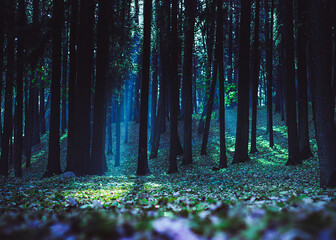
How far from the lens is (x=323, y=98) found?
6879 millimetres

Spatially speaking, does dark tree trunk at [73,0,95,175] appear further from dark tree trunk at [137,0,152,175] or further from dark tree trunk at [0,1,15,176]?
dark tree trunk at [0,1,15,176]

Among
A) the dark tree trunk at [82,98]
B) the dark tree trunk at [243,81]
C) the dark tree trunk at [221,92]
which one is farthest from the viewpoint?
the dark tree trunk at [243,81]

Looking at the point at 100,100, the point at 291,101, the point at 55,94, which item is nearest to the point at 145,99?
the point at 100,100

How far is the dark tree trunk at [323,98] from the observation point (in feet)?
22.3

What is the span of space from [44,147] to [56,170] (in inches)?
676

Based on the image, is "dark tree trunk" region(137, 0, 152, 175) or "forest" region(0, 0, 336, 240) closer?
"forest" region(0, 0, 336, 240)

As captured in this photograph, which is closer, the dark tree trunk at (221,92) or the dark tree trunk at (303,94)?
the dark tree trunk at (303,94)

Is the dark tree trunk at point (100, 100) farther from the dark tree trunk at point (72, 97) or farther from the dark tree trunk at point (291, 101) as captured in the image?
the dark tree trunk at point (291, 101)

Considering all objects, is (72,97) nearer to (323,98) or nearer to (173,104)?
(173,104)

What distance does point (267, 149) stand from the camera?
60.7ft

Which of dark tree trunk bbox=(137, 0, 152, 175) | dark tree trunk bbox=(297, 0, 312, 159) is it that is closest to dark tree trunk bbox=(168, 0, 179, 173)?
dark tree trunk bbox=(137, 0, 152, 175)

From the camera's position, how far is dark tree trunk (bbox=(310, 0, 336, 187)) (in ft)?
22.3

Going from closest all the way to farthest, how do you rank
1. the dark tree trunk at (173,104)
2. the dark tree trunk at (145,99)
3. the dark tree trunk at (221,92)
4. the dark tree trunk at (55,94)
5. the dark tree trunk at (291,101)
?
the dark tree trunk at (291,101) → the dark tree trunk at (55,94) → the dark tree trunk at (145,99) → the dark tree trunk at (173,104) → the dark tree trunk at (221,92)

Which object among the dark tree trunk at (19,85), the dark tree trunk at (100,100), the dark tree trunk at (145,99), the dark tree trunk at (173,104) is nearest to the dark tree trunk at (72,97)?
the dark tree trunk at (100,100)
